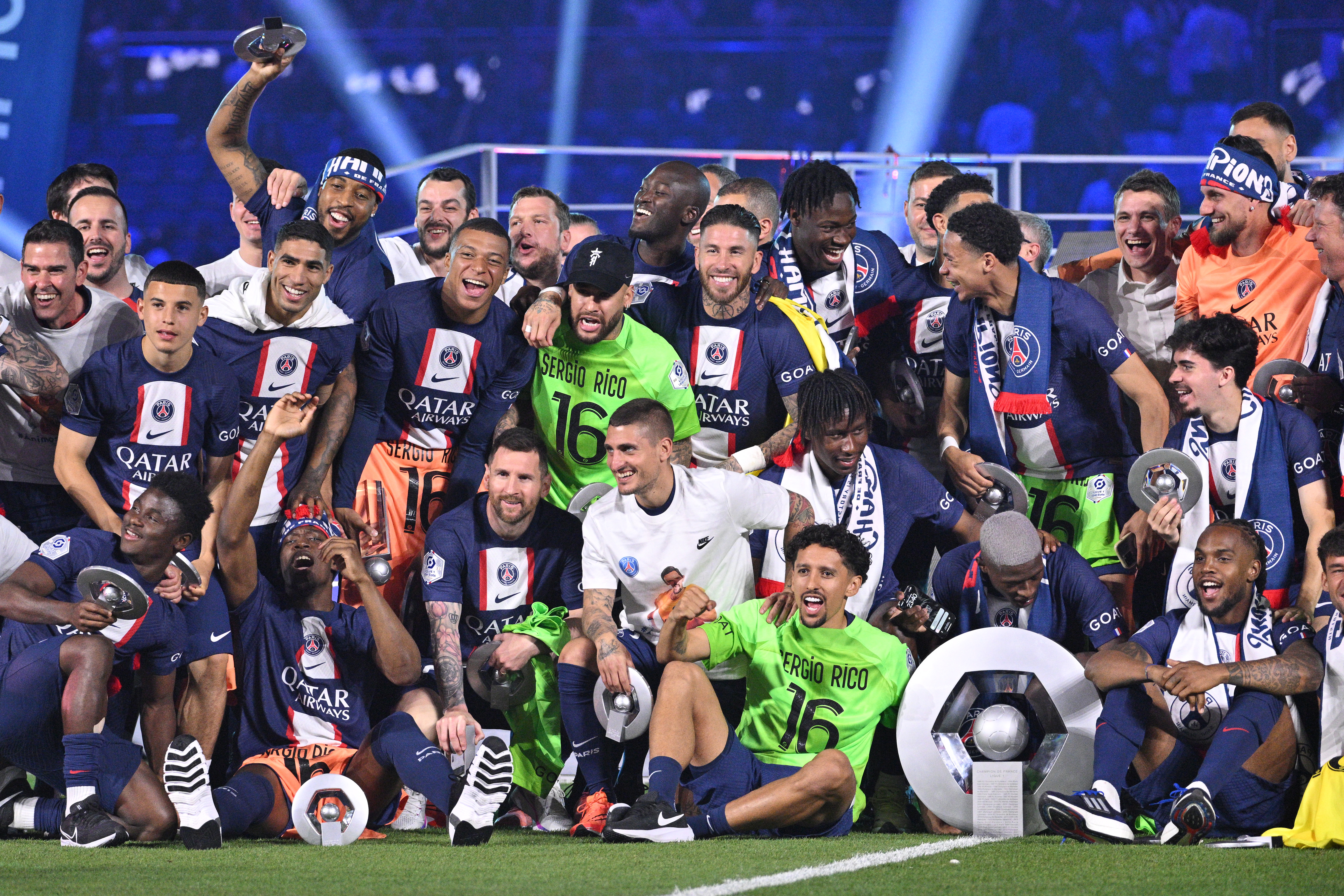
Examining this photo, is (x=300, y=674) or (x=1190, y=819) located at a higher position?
(x=300, y=674)

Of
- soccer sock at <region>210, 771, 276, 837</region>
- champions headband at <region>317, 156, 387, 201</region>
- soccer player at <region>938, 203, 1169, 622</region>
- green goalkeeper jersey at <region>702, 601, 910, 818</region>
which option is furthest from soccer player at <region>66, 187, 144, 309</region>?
soccer player at <region>938, 203, 1169, 622</region>

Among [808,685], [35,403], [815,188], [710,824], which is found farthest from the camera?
[815,188]

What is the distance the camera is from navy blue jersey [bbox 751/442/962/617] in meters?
4.98

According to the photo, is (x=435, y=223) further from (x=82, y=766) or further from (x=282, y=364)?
(x=82, y=766)

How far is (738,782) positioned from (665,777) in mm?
257

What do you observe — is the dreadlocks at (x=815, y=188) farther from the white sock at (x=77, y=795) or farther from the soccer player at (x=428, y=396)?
the white sock at (x=77, y=795)

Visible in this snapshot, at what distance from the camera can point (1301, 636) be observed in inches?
171

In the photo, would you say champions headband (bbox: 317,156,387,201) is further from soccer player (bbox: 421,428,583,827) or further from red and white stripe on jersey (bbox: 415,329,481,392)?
soccer player (bbox: 421,428,583,827)

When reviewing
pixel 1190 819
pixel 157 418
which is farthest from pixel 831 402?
pixel 157 418

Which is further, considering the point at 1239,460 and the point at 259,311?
the point at 259,311

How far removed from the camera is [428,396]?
5.18m

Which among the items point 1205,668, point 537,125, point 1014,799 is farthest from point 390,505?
point 537,125

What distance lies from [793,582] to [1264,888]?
164 centimetres

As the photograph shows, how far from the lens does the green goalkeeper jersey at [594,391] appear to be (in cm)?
507
